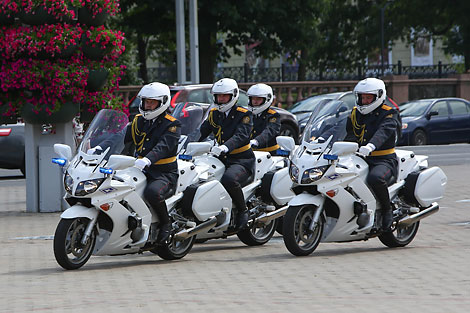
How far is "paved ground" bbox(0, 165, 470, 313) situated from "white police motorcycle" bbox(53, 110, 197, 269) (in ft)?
0.70

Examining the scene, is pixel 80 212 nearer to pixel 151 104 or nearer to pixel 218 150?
pixel 151 104

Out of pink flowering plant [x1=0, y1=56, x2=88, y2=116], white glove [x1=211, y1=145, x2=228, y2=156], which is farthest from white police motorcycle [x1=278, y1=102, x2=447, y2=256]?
pink flowering plant [x1=0, y1=56, x2=88, y2=116]

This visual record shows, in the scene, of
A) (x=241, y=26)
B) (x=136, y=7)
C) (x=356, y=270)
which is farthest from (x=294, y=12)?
(x=356, y=270)

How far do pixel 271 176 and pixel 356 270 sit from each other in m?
2.50

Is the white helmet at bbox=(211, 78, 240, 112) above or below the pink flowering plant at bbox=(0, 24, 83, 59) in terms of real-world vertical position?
below

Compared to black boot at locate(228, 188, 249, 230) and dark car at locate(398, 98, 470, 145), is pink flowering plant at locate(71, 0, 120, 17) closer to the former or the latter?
black boot at locate(228, 188, 249, 230)

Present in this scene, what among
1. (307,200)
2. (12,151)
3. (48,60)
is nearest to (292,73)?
(12,151)

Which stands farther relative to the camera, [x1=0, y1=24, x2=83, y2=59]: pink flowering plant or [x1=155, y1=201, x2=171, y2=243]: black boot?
[x1=0, y1=24, x2=83, y2=59]: pink flowering plant

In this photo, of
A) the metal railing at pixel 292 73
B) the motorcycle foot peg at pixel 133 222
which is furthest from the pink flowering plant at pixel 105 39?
the metal railing at pixel 292 73

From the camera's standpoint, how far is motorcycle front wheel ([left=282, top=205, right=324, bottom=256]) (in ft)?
33.5

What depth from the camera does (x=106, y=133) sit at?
1023 centimetres

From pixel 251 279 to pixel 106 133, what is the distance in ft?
6.96

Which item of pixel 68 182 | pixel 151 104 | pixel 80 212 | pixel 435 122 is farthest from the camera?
pixel 435 122

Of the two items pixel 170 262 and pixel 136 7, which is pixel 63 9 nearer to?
pixel 170 262
